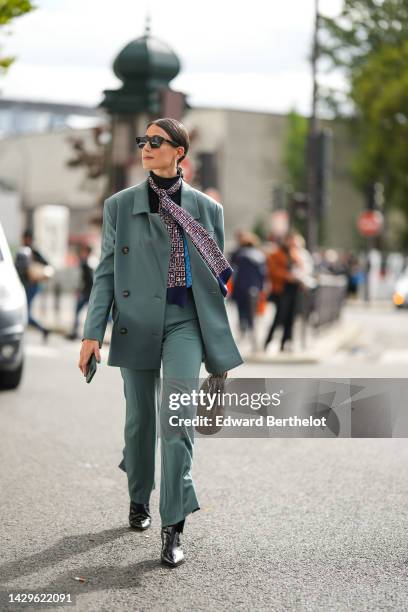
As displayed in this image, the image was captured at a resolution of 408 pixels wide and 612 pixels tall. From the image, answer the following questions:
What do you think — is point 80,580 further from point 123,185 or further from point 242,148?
point 242,148

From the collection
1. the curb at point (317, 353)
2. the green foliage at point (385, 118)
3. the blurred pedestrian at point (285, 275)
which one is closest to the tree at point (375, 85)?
the green foliage at point (385, 118)

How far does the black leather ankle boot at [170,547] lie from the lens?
4887mm

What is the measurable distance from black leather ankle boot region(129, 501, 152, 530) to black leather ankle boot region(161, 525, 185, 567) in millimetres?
597

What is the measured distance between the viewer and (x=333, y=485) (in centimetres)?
690

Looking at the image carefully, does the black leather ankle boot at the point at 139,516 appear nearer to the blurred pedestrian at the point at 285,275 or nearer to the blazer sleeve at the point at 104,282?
the blazer sleeve at the point at 104,282

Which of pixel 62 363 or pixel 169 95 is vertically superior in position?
pixel 169 95

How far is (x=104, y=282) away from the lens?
17.0ft

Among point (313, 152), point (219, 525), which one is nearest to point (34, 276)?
point (313, 152)

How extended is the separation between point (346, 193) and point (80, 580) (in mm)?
61236

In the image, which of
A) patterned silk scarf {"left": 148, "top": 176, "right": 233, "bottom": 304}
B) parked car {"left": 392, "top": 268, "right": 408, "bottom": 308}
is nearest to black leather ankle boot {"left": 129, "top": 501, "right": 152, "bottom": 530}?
patterned silk scarf {"left": 148, "top": 176, "right": 233, "bottom": 304}

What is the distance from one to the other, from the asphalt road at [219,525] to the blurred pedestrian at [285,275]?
286 inches

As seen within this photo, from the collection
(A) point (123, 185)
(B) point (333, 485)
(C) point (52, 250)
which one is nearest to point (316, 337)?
(A) point (123, 185)

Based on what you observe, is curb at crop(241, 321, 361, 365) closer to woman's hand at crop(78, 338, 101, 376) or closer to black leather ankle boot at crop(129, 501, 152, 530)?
black leather ankle boot at crop(129, 501, 152, 530)

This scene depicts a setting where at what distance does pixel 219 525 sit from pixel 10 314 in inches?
200
